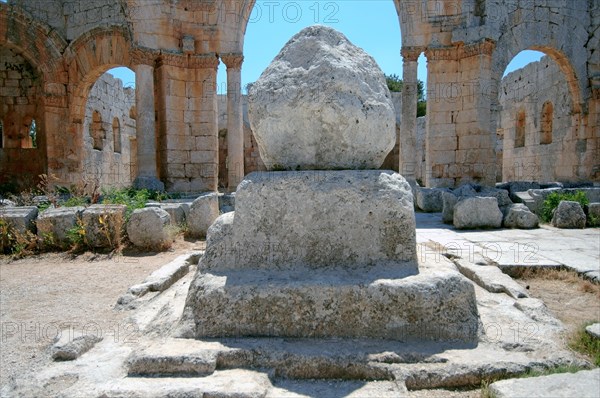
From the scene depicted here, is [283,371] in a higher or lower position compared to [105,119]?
lower

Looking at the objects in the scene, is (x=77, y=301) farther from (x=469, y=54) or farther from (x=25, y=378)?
(x=469, y=54)

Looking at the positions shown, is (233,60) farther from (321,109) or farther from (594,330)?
(594,330)

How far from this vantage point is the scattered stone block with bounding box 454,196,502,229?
732 cm

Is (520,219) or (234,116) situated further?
(234,116)

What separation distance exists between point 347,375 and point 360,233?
841 mm

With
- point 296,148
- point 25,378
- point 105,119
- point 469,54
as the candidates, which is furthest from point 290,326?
point 105,119

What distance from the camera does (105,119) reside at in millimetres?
17078

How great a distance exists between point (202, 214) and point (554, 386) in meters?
6.05

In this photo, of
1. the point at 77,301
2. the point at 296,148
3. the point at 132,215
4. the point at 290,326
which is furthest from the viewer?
the point at 132,215

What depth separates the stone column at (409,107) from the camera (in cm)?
1103

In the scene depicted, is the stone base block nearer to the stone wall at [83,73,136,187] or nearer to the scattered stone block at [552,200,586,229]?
the scattered stone block at [552,200,586,229]

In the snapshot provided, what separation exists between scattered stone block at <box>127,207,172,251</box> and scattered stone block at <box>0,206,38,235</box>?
5.31 ft

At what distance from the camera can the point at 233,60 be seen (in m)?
11.1

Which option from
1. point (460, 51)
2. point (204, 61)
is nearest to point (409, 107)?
point (460, 51)
